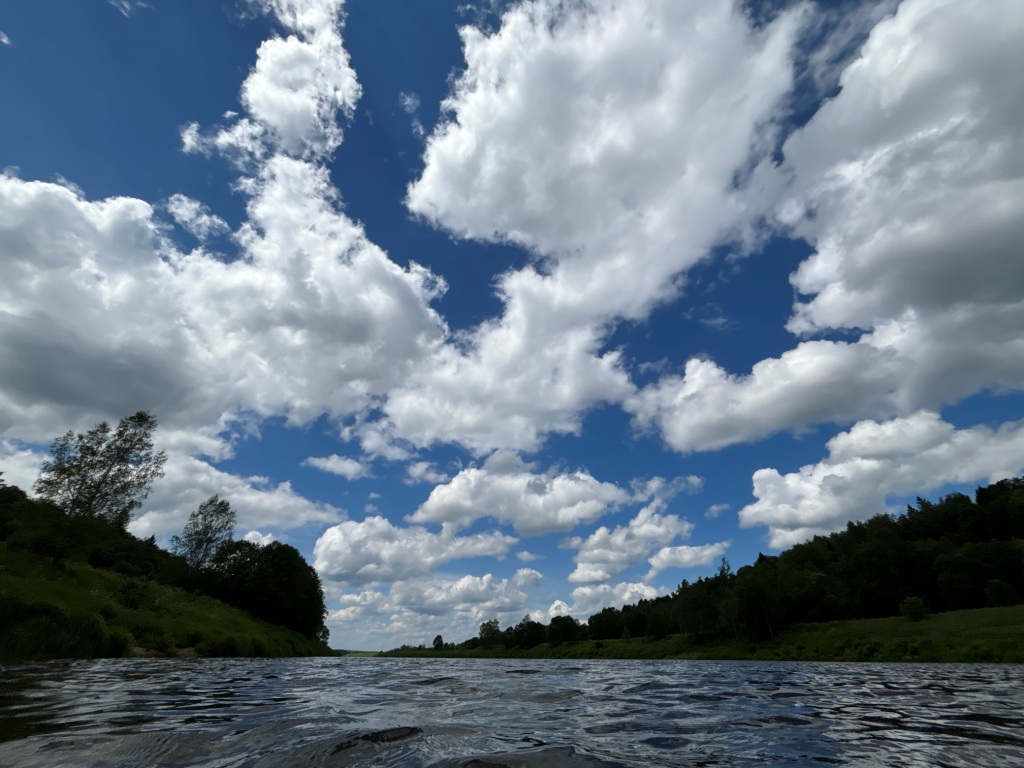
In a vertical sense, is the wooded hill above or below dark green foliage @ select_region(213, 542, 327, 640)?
below

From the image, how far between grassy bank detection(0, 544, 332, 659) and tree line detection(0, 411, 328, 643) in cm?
396

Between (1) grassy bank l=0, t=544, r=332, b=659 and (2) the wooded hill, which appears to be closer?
(1) grassy bank l=0, t=544, r=332, b=659

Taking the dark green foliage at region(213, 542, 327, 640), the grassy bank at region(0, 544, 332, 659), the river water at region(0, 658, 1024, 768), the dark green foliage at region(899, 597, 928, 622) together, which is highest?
the dark green foliage at region(213, 542, 327, 640)

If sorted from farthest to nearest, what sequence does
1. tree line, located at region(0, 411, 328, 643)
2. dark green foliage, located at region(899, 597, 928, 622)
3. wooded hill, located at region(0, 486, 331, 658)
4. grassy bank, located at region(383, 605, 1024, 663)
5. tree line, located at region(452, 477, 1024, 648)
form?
tree line, located at region(452, 477, 1024, 648), dark green foliage, located at region(899, 597, 928, 622), grassy bank, located at region(383, 605, 1024, 663), tree line, located at region(0, 411, 328, 643), wooded hill, located at region(0, 486, 331, 658)

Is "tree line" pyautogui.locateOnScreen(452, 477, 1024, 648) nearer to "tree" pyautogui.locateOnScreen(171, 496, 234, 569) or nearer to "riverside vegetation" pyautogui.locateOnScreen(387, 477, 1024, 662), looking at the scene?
"riverside vegetation" pyautogui.locateOnScreen(387, 477, 1024, 662)

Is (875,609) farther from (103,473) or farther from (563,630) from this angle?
(103,473)

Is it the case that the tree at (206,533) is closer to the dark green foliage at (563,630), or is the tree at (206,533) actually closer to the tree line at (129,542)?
the tree line at (129,542)

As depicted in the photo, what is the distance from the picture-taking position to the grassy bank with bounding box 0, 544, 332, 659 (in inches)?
1048

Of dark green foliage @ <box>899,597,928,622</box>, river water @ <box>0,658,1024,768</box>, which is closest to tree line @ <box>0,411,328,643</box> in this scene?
river water @ <box>0,658,1024,768</box>

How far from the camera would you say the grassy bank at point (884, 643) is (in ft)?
251

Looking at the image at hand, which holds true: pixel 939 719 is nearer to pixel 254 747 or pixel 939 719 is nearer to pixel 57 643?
pixel 254 747

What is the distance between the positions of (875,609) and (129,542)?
161 meters

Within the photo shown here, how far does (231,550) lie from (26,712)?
106 meters

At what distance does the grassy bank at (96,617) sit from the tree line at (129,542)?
3956 millimetres
